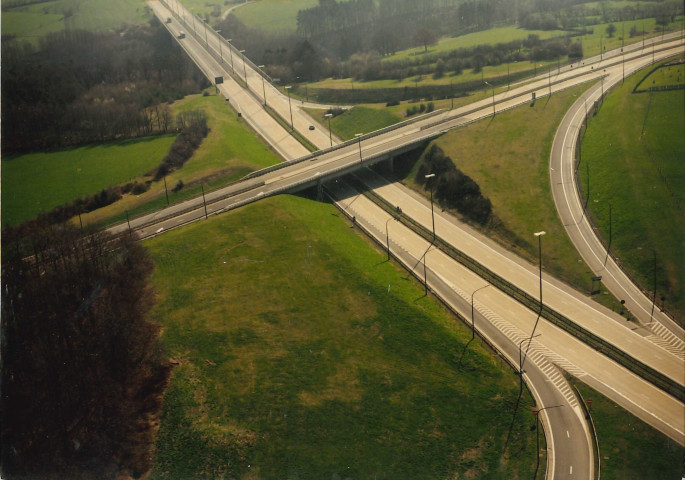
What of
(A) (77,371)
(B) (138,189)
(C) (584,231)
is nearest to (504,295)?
(C) (584,231)

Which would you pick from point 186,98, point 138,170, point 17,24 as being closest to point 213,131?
point 138,170

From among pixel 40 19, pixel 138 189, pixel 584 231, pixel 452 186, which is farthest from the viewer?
pixel 40 19

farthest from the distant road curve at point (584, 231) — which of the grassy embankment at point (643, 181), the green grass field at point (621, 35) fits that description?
the green grass field at point (621, 35)

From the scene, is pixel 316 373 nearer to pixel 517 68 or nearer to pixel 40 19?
pixel 517 68

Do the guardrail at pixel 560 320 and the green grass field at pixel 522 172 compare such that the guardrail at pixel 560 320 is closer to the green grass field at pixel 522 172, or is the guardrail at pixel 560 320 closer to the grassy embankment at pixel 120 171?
the green grass field at pixel 522 172

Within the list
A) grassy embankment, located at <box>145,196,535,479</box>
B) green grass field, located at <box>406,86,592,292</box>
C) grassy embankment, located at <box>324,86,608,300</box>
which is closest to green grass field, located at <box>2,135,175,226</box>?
grassy embankment, located at <box>145,196,535,479</box>

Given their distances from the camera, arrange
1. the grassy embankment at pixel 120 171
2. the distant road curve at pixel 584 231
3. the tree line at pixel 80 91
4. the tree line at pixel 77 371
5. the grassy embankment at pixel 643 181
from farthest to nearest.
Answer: the tree line at pixel 80 91 < the grassy embankment at pixel 120 171 < the grassy embankment at pixel 643 181 < the distant road curve at pixel 584 231 < the tree line at pixel 77 371
